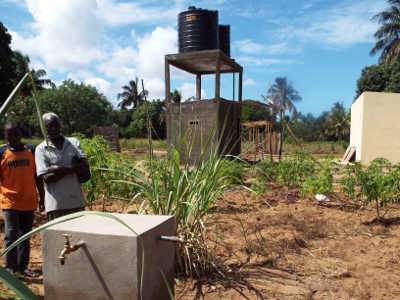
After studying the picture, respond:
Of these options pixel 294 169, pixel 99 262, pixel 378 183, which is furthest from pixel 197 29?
pixel 99 262

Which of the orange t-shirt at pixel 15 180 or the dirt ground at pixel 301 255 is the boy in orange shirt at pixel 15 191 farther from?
the dirt ground at pixel 301 255

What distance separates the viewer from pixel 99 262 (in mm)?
1540

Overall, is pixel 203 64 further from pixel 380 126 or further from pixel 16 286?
pixel 16 286

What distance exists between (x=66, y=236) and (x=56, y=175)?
1.26 meters

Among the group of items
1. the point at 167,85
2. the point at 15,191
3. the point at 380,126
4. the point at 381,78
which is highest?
the point at 381,78

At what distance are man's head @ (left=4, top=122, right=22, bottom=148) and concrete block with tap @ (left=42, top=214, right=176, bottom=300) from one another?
1.48m

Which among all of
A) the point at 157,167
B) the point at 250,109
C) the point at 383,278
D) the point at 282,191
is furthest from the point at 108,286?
the point at 250,109

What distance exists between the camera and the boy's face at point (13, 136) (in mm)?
2738

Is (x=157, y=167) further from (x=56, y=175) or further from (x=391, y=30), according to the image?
(x=391, y=30)

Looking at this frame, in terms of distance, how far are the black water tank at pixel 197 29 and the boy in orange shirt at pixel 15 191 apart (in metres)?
5.03

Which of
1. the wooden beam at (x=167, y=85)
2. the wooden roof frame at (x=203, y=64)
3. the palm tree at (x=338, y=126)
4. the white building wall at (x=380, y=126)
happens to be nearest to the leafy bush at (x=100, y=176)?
the wooden roof frame at (x=203, y=64)

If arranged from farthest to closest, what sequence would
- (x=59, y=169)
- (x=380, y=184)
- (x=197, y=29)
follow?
(x=197, y=29)
(x=380, y=184)
(x=59, y=169)

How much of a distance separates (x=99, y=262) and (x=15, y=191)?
1.63 m

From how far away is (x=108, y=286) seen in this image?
1.54 m
